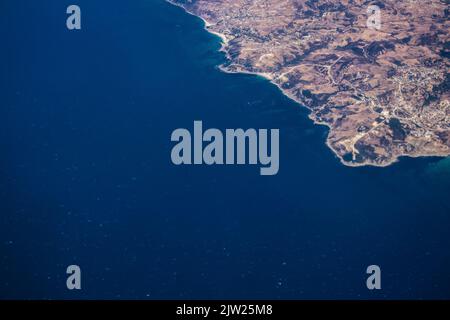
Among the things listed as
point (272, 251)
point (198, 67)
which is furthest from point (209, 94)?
point (272, 251)

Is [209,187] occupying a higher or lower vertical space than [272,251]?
higher

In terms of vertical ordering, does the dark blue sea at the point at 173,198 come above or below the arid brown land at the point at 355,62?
below

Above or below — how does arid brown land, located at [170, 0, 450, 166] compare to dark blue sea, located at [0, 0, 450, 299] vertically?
above

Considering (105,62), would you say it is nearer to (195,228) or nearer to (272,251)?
(195,228)

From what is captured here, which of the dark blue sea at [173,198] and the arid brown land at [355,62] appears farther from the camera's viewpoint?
the arid brown land at [355,62]

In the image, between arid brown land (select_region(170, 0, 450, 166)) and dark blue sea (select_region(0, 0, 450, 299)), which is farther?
arid brown land (select_region(170, 0, 450, 166))
